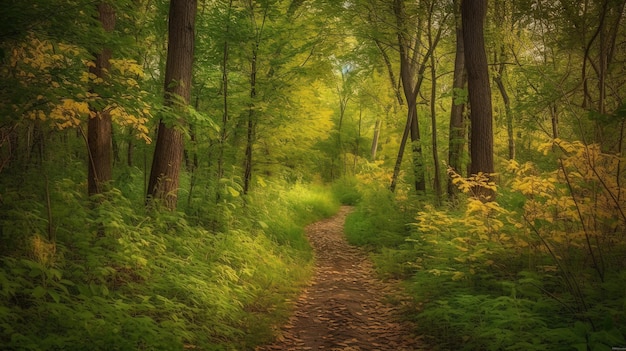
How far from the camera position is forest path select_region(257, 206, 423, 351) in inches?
209

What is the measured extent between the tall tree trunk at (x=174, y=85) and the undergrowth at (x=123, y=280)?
1.80 ft

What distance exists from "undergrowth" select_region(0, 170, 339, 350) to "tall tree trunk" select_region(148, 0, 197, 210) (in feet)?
1.80

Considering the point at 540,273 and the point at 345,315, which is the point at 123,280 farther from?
the point at 540,273

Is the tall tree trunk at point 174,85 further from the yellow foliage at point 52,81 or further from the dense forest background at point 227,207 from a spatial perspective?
the yellow foliage at point 52,81

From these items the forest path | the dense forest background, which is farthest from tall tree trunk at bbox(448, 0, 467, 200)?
the forest path

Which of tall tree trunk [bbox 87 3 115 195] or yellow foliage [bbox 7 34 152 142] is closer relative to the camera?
yellow foliage [bbox 7 34 152 142]

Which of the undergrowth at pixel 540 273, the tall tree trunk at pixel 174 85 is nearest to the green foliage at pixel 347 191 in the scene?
the undergrowth at pixel 540 273

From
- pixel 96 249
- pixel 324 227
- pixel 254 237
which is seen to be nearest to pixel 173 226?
pixel 96 249

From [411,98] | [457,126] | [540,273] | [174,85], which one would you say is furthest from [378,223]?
[174,85]

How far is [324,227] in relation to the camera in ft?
48.2

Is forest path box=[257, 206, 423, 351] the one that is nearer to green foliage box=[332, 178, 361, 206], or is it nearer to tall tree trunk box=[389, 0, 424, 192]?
tall tree trunk box=[389, 0, 424, 192]

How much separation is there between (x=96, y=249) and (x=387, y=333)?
430 centimetres

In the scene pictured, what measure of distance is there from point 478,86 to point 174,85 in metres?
6.04

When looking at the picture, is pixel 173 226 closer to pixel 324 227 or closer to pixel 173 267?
pixel 173 267
